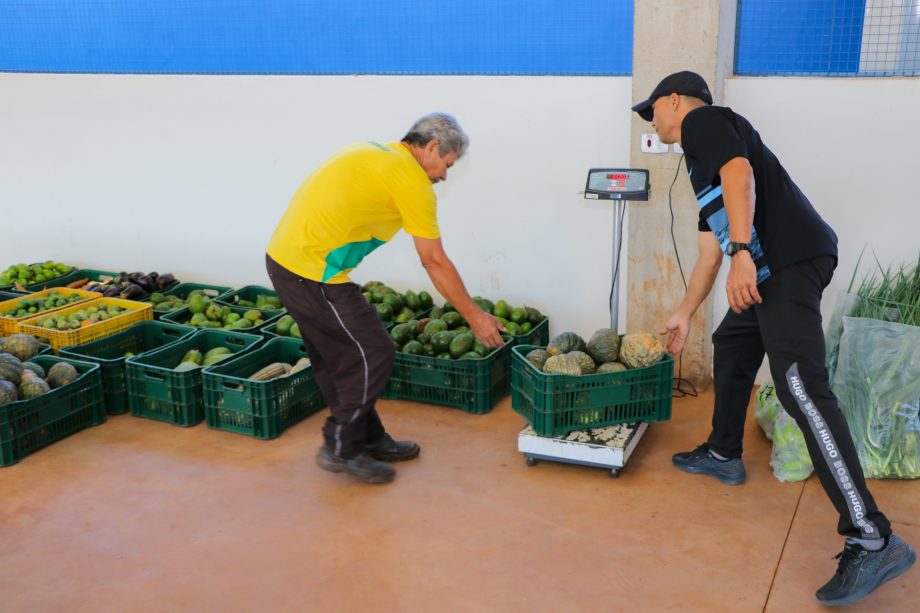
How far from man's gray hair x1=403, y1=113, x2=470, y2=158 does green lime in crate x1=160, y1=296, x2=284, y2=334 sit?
6.73ft

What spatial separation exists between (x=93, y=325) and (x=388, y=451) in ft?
6.99

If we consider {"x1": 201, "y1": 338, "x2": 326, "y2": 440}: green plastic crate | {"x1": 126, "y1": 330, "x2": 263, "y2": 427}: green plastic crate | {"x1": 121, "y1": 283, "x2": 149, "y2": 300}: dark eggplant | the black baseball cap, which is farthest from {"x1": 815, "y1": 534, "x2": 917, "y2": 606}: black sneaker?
{"x1": 121, "y1": 283, "x2": 149, "y2": 300}: dark eggplant

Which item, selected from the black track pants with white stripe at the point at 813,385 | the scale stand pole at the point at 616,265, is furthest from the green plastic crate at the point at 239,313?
the black track pants with white stripe at the point at 813,385

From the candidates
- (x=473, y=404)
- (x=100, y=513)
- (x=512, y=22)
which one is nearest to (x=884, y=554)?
(x=473, y=404)

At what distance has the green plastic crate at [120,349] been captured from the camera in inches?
185

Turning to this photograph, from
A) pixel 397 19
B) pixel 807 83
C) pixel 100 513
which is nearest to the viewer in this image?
pixel 100 513

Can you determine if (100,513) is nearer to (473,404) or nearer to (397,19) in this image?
(473,404)

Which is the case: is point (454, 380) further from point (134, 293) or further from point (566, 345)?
point (134, 293)

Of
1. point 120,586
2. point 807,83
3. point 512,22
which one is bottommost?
point 120,586

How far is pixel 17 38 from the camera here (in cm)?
683

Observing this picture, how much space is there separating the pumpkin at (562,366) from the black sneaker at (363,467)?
83cm

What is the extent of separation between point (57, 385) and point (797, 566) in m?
3.51

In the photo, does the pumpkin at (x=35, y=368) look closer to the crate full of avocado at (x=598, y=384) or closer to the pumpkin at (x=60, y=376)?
the pumpkin at (x=60, y=376)

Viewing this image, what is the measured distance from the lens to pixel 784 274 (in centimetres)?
306
